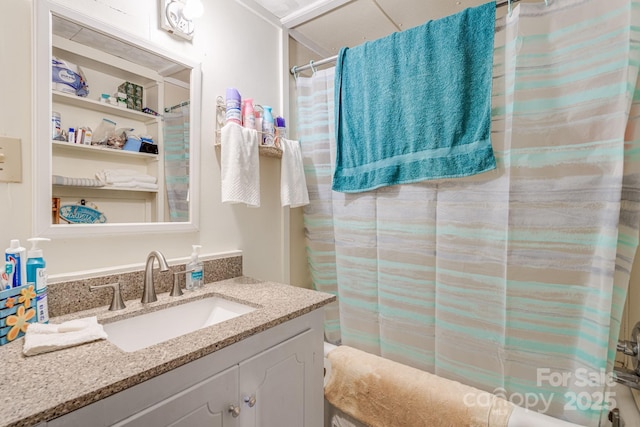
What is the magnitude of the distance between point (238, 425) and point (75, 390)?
415mm

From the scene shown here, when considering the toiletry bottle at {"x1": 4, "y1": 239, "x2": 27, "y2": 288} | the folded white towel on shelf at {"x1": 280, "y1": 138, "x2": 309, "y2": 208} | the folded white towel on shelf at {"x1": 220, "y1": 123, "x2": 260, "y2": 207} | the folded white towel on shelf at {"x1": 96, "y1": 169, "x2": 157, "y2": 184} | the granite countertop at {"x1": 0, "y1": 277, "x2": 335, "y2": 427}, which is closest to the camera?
the granite countertop at {"x1": 0, "y1": 277, "x2": 335, "y2": 427}

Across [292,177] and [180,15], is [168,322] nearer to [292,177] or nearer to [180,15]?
[292,177]

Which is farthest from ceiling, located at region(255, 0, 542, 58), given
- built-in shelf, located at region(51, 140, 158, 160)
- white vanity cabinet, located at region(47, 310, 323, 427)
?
white vanity cabinet, located at region(47, 310, 323, 427)

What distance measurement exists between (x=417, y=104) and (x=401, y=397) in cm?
123

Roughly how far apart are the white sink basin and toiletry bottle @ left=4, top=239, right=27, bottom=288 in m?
0.25

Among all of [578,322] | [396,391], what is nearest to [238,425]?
[396,391]

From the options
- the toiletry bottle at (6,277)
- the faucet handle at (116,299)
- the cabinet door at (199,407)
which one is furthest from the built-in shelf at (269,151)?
the cabinet door at (199,407)

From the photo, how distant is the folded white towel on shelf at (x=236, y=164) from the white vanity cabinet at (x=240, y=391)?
1.92 feet

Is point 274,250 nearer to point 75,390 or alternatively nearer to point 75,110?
point 75,110

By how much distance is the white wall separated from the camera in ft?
2.84

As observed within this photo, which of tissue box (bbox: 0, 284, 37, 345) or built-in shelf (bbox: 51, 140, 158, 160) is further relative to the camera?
built-in shelf (bbox: 51, 140, 158, 160)

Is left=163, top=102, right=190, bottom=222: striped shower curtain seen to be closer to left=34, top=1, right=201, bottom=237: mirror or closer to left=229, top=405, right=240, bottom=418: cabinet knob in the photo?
left=34, top=1, right=201, bottom=237: mirror

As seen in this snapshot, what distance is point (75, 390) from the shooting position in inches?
22.0

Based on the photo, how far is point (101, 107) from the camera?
1.03m
